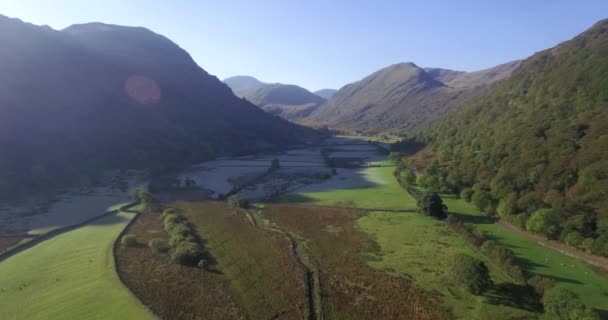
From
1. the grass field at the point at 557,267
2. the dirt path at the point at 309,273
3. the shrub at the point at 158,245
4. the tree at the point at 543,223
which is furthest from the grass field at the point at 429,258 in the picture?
the shrub at the point at 158,245

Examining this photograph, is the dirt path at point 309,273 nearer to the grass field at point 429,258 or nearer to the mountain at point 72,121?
A: the grass field at point 429,258

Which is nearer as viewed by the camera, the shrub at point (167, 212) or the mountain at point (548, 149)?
the mountain at point (548, 149)

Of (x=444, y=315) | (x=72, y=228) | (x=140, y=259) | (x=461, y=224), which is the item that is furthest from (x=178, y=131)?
(x=444, y=315)

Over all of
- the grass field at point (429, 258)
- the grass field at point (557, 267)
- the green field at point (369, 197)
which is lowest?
the grass field at point (557, 267)

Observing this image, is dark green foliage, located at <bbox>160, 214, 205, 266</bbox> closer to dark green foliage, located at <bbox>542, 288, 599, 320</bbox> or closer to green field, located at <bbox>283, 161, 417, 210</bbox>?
green field, located at <bbox>283, 161, 417, 210</bbox>

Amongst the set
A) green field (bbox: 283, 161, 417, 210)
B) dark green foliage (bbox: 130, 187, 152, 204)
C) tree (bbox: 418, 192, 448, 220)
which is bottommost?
green field (bbox: 283, 161, 417, 210)

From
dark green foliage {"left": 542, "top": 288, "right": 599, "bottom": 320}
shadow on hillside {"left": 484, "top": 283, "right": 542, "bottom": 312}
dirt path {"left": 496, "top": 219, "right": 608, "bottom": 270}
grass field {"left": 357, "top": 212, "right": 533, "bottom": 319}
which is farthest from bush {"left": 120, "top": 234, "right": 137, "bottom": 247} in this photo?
dirt path {"left": 496, "top": 219, "right": 608, "bottom": 270}

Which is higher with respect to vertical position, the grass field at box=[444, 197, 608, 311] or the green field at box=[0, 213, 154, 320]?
the green field at box=[0, 213, 154, 320]
